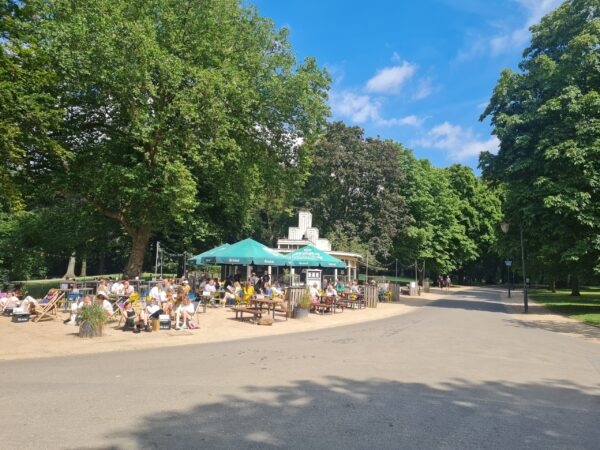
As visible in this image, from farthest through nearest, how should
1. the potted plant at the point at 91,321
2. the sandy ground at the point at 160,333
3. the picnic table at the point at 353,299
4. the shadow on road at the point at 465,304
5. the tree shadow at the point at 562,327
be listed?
the shadow on road at the point at 465,304 → the picnic table at the point at 353,299 → the tree shadow at the point at 562,327 → the potted plant at the point at 91,321 → the sandy ground at the point at 160,333

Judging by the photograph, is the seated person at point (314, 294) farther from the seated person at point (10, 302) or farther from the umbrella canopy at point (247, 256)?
the seated person at point (10, 302)

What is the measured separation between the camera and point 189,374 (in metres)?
7.79

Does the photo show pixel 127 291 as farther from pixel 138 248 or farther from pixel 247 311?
pixel 138 248

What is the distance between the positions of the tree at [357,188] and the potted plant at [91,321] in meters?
30.8

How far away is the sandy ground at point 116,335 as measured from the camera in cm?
1012

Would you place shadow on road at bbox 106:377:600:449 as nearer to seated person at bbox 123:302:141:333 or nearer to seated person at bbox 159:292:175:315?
seated person at bbox 123:302:141:333

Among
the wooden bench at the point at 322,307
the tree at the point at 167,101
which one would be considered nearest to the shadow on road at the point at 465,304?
the wooden bench at the point at 322,307

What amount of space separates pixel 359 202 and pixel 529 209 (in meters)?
22.0

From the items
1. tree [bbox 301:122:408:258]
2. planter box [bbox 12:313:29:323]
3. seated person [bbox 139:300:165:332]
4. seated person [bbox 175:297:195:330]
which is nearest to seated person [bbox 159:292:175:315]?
seated person [bbox 175:297:195:330]

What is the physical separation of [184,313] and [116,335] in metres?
2.32

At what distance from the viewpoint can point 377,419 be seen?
5559 mm

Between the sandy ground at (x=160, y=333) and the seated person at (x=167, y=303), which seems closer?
the sandy ground at (x=160, y=333)

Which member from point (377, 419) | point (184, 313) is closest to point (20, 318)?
point (184, 313)

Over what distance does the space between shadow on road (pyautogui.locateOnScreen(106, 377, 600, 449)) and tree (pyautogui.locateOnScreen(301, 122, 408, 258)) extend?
34.8m
